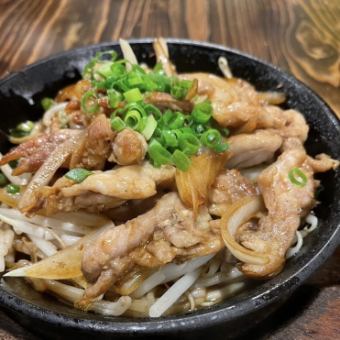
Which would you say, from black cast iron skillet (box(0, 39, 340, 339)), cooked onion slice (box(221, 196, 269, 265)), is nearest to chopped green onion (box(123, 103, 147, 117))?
cooked onion slice (box(221, 196, 269, 265))

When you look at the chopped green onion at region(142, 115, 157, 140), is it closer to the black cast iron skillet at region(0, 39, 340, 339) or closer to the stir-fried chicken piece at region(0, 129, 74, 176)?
the stir-fried chicken piece at region(0, 129, 74, 176)

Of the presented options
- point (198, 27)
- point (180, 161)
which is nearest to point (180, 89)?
point (180, 161)

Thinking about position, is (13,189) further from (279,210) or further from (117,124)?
(279,210)

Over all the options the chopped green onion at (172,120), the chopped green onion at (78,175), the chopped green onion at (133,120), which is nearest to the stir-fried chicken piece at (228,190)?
the chopped green onion at (172,120)

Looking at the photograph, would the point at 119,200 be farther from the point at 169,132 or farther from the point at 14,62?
the point at 14,62

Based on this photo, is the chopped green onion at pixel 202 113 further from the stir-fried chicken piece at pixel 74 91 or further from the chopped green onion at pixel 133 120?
the stir-fried chicken piece at pixel 74 91
